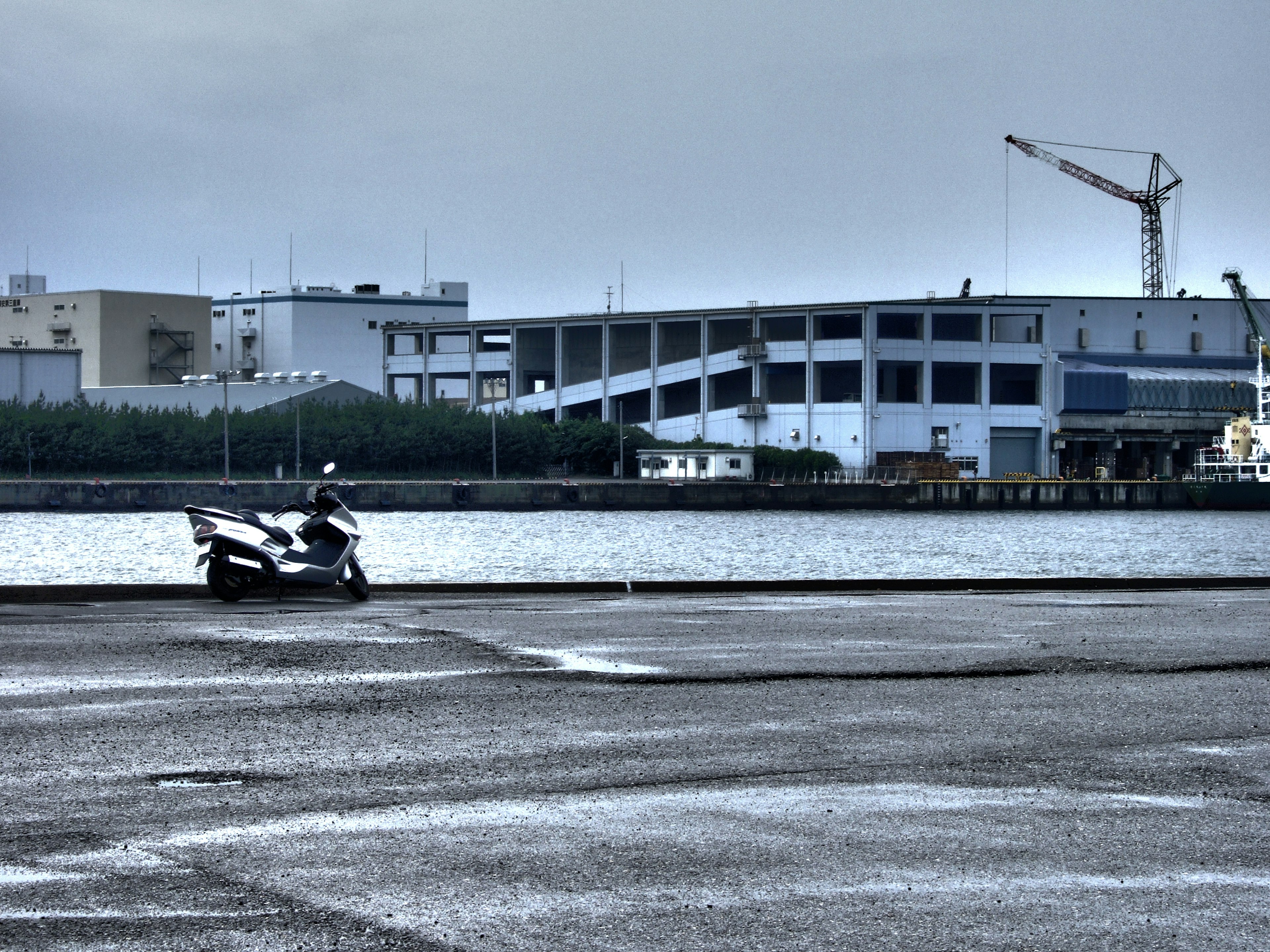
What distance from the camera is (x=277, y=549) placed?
67.2 feet

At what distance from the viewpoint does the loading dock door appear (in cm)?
11956

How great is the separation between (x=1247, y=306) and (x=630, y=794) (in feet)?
445

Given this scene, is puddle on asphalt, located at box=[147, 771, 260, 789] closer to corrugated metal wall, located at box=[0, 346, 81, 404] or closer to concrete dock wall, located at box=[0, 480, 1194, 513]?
concrete dock wall, located at box=[0, 480, 1194, 513]

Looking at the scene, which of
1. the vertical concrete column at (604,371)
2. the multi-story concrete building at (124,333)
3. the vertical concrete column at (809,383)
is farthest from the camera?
the multi-story concrete building at (124,333)

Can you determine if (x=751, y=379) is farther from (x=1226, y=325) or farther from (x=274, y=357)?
(x=274, y=357)

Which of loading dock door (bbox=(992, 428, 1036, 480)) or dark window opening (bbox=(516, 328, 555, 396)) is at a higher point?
dark window opening (bbox=(516, 328, 555, 396))

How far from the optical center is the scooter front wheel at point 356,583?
21188 mm

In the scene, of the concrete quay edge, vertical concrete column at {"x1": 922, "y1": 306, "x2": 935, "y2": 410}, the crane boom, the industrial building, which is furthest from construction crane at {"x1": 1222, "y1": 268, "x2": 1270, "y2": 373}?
the concrete quay edge

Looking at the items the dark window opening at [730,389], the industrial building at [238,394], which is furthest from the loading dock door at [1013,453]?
the industrial building at [238,394]

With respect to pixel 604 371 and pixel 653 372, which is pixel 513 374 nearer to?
pixel 604 371

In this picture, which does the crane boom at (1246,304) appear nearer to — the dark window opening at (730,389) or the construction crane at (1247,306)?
the construction crane at (1247,306)

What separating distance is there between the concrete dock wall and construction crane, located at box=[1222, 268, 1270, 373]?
31.8 m

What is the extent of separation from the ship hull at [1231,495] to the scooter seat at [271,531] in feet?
334

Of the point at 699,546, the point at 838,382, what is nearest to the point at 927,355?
the point at 838,382
